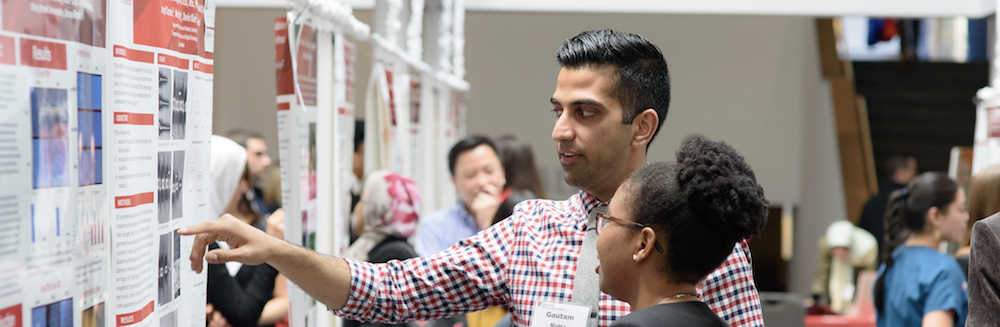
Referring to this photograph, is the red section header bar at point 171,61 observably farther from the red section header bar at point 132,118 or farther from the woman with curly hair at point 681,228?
the woman with curly hair at point 681,228

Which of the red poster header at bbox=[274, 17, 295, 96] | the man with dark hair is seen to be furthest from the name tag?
the red poster header at bbox=[274, 17, 295, 96]

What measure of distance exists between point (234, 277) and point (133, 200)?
1259mm

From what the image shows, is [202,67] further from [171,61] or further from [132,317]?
[132,317]

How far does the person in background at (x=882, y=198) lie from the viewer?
6.80 m

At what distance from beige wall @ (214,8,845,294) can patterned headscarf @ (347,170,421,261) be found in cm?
626

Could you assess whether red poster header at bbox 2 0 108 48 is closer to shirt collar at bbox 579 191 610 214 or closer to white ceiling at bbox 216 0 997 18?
shirt collar at bbox 579 191 610 214

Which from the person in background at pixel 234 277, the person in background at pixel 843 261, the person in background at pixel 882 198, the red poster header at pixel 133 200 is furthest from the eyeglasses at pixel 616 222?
the person in background at pixel 882 198

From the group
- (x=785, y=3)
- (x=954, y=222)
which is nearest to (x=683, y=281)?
(x=954, y=222)

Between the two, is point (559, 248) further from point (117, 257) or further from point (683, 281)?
point (117, 257)

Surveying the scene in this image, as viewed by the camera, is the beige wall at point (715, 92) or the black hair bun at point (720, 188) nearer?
the black hair bun at point (720, 188)

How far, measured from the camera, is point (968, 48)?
973 centimetres

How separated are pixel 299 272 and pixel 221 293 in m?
0.91

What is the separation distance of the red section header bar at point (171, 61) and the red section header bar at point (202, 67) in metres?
0.04

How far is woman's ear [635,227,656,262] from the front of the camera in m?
1.23
